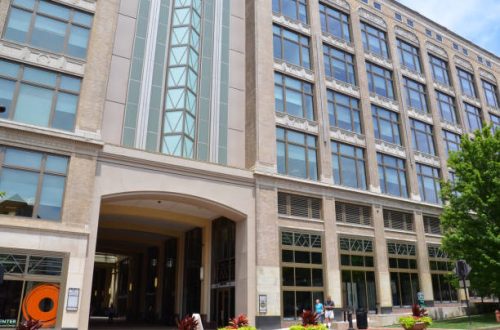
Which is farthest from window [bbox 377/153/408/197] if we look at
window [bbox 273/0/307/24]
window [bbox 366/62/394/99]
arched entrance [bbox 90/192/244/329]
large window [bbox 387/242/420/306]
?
arched entrance [bbox 90/192/244/329]

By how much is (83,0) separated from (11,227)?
13.3 meters

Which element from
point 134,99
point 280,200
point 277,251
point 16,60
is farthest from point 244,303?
point 16,60

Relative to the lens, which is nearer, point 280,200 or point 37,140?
point 37,140

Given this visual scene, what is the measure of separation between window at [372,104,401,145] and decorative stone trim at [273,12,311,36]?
824 cm

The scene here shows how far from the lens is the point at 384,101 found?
3566 cm

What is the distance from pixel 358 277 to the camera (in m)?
28.5

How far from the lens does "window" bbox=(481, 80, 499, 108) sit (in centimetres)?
4625

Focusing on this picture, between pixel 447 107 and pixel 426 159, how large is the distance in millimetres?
7796

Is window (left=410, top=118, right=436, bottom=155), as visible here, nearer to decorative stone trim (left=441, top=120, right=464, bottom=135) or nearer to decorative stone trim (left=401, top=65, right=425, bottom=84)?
decorative stone trim (left=441, top=120, right=464, bottom=135)

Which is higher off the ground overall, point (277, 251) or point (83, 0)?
point (83, 0)

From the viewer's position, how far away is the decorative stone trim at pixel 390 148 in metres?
33.8

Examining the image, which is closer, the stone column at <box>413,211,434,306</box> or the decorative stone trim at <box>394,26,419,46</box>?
the stone column at <box>413,211,434,306</box>

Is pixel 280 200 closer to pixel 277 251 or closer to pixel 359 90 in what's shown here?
pixel 277 251

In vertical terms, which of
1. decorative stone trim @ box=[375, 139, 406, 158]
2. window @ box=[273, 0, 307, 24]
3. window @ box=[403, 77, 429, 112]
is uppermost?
window @ box=[273, 0, 307, 24]
